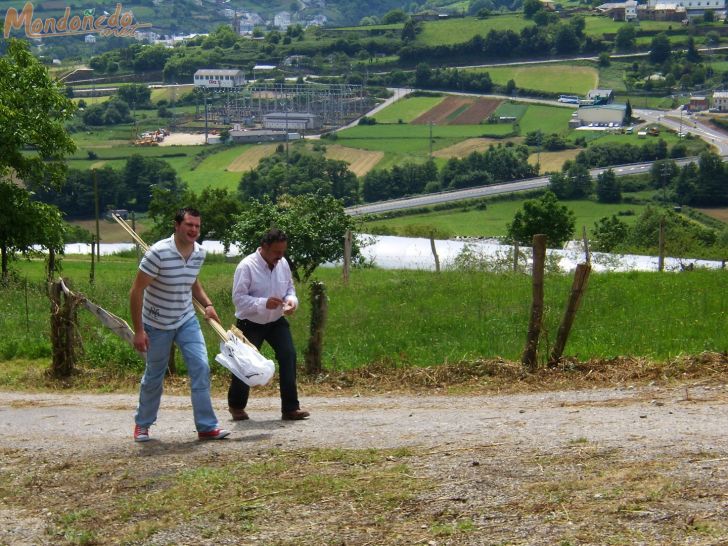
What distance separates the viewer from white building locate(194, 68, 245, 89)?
489ft

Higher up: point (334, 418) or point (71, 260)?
point (334, 418)

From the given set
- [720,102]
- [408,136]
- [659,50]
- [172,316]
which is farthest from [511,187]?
[172,316]

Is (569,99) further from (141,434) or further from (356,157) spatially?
(141,434)

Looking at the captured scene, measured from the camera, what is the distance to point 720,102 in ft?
429

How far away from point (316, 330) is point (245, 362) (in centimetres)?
295

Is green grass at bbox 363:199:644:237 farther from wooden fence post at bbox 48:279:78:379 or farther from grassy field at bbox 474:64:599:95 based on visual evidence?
wooden fence post at bbox 48:279:78:379

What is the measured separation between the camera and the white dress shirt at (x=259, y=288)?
34.7 ft

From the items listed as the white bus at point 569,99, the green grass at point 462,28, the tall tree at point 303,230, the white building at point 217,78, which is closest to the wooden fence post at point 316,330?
the tall tree at point 303,230

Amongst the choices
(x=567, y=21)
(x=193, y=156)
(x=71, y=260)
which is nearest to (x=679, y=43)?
(x=567, y=21)

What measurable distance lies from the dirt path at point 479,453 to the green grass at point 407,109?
366ft

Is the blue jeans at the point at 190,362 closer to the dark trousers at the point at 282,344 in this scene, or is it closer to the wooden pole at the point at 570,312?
the dark trousers at the point at 282,344

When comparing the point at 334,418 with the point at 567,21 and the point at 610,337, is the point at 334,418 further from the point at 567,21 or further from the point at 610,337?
the point at 567,21

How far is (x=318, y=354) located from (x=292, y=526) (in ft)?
17.2

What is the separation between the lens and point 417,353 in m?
13.9
